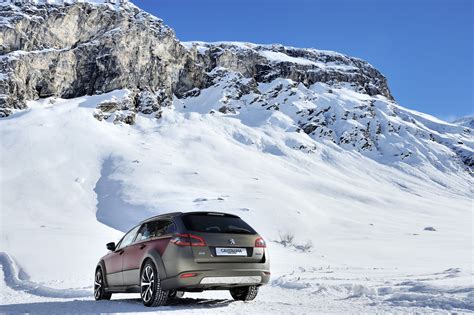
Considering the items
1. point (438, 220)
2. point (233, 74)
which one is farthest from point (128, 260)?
point (233, 74)

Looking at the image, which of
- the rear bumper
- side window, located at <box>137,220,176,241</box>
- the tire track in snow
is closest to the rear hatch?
the rear bumper

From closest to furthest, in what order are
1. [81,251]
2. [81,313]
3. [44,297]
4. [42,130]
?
1. [81,313]
2. [44,297]
3. [81,251]
4. [42,130]

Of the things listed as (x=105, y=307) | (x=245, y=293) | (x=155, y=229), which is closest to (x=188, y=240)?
(x=155, y=229)

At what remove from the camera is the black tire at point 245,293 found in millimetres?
8492

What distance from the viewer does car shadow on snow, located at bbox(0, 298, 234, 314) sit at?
24.9ft

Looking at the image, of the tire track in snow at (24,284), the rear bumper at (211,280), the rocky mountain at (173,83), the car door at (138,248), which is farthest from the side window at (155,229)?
the rocky mountain at (173,83)

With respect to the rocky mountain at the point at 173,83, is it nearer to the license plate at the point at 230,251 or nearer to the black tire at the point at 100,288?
the black tire at the point at 100,288

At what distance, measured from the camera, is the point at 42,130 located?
79.9m

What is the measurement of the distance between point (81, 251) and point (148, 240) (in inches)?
489

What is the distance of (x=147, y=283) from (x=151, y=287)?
17 centimetres

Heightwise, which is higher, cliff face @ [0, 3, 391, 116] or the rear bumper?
cliff face @ [0, 3, 391, 116]

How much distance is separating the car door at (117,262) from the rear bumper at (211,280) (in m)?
1.78

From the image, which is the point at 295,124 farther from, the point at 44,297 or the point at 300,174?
the point at 44,297

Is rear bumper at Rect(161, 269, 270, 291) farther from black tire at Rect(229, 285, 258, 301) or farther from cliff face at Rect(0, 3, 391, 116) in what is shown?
cliff face at Rect(0, 3, 391, 116)
